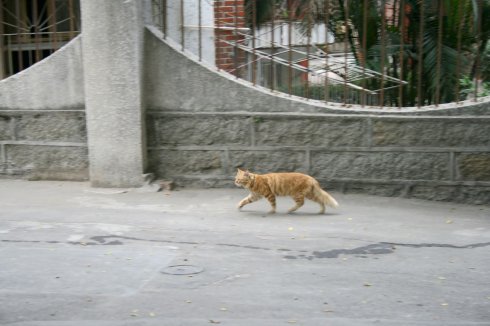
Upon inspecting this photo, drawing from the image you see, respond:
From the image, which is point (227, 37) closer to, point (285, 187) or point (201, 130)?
point (201, 130)

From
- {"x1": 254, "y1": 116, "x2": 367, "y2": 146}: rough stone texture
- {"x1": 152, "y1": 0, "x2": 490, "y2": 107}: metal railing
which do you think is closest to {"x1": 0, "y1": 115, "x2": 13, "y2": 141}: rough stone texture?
{"x1": 152, "y1": 0, "x2": 490, "y2": 107}: metal railing

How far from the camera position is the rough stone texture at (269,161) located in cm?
835

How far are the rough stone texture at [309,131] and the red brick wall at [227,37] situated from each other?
1.08 meters

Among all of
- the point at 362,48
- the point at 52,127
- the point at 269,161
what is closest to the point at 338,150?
the point at 269,161

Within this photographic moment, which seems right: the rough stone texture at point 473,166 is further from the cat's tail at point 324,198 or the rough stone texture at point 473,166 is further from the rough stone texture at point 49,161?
the rough stone texture at point 49,161

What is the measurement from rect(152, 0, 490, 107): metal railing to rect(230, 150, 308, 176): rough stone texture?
86cm

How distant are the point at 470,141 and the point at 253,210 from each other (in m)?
2.77

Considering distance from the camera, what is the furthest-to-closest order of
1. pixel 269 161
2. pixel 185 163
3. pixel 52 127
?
pixel 52 127 → pixel 185 163 → pixel 269 161

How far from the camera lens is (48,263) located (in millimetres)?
5891

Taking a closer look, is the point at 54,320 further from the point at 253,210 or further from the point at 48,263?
the point at 253,210

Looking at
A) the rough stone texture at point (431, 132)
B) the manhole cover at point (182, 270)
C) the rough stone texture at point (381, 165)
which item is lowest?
the manhole cover at point (182, 270)

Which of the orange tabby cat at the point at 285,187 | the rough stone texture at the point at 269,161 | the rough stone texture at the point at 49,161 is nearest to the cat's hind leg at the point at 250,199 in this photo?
the orange tabby cat at the point at 285,187

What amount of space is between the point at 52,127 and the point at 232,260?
12.9 feet

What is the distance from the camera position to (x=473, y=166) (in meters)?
7.92
